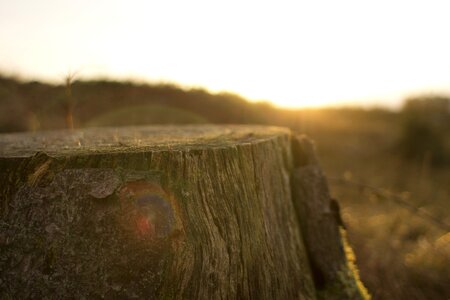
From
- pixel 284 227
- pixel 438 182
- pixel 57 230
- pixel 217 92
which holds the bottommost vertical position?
pixel 438 182

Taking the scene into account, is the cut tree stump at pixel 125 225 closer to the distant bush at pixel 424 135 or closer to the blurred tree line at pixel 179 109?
the blurred tree line at pixel 179 109

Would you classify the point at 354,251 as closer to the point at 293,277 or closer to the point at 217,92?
the point at 293,277

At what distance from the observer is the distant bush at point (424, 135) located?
12789mm

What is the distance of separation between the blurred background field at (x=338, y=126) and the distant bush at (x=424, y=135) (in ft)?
0.10

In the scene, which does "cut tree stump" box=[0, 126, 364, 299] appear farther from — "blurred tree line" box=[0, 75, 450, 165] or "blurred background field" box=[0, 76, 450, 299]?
"blurred tree line" box=[0, 75, 450, 165]

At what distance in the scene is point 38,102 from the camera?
11539 millimetres

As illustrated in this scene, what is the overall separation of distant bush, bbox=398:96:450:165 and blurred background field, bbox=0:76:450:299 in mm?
30

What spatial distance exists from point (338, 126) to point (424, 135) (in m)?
3.21

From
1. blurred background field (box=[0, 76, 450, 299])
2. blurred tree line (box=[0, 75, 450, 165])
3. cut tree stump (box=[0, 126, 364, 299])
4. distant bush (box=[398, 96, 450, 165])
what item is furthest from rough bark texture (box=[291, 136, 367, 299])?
distant bush (box=[398, 96, 450, 165])

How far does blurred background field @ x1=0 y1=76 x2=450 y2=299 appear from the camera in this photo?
25.7 ft

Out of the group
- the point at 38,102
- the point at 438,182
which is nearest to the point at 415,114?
the point at 438,182

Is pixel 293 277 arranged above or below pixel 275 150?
below

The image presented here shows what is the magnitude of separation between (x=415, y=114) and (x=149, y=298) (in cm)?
Answer: 1303

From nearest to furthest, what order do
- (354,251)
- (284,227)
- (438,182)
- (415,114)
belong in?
(284,227) < (354,251) < (438,182) < (415,114)
